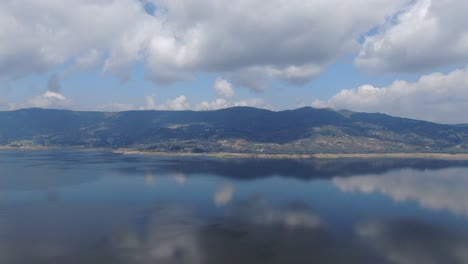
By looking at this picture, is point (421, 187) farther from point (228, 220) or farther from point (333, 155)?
point (333, 155)

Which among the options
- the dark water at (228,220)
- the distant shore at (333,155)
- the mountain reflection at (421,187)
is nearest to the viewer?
the dark water at (228,220)

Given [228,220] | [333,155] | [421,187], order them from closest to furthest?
1. [228,220]
2. [421,187]
3. [333,155]

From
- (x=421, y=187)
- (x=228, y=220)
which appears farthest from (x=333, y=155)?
(x=228, y=220)

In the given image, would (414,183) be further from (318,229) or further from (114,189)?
(114,189)

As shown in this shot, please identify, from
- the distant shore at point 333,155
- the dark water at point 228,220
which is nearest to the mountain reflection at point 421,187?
the dark water at point 228,220

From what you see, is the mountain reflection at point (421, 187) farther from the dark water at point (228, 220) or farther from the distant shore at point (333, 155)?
the distant shore at point (333, 155)
